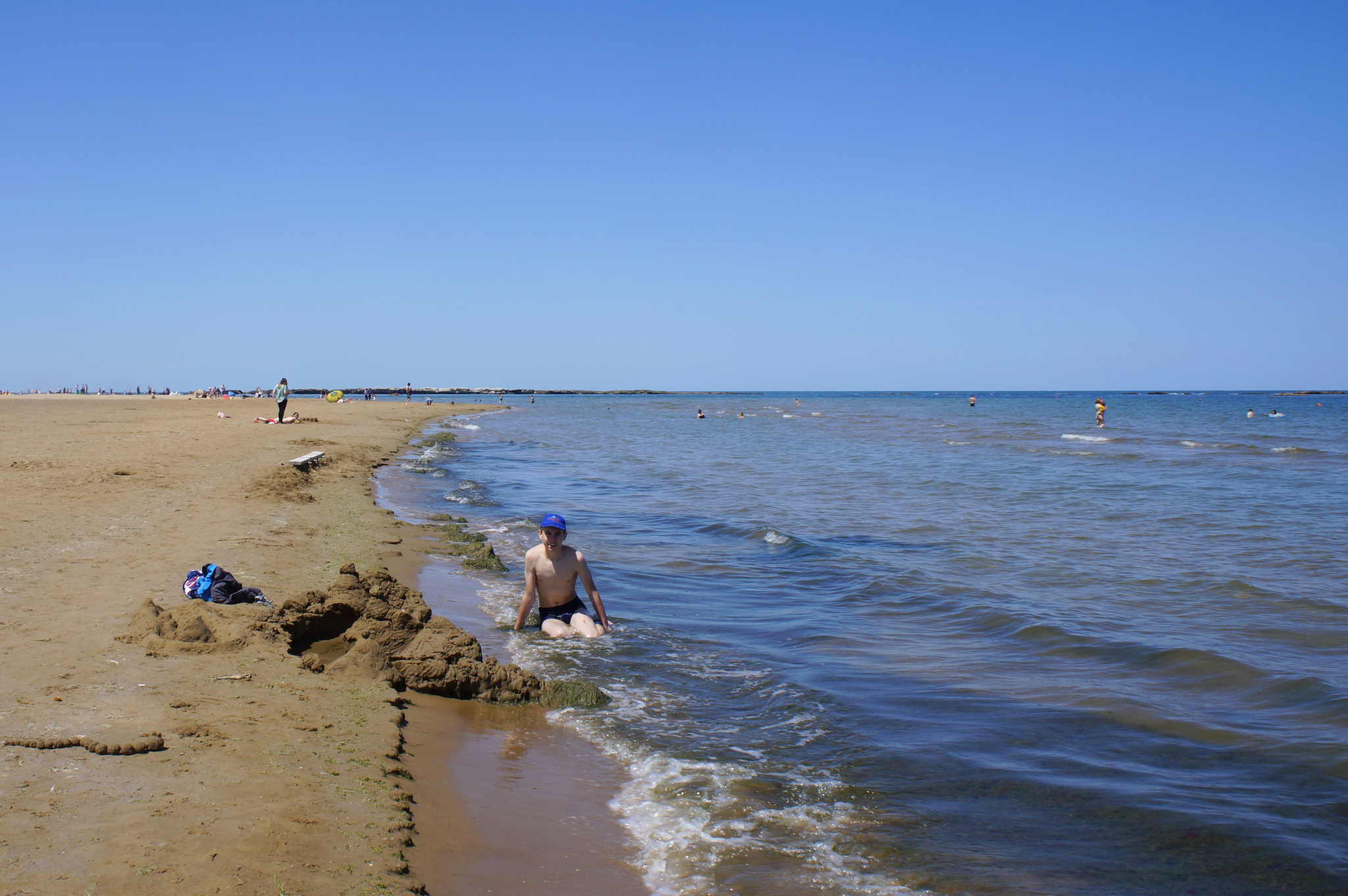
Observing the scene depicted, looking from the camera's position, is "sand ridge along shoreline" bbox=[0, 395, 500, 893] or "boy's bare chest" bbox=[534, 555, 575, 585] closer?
"sand ridge along shoreline" bbox=[0, 395, 500, 893]

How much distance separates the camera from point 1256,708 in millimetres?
5980

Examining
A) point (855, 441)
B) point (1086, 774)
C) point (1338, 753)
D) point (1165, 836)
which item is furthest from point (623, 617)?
point (855, 441)

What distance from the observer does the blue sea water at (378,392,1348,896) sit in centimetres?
399

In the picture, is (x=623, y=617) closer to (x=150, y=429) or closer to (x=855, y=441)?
(x=150, y=429)

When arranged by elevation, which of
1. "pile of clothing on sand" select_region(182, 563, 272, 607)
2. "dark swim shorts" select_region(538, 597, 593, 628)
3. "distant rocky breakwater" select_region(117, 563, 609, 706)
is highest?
"pile of clothing on sand" select_region(182, 563, 272, 607)

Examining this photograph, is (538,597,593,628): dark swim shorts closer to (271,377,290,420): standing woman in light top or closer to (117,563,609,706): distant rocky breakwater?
(117,563,609,706): distant rocky breakwater

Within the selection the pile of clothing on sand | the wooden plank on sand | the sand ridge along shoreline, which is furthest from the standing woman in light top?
the pile of clothing on sand

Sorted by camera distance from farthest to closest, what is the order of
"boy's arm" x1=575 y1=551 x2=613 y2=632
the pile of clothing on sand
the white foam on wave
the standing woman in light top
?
the standing woman in light top
"boy's arm" x1=575 y1=551 x2=613 y2=632
the pile of clothing on sand
the white foam on wave

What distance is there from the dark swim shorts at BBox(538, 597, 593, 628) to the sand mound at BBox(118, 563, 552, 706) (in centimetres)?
145

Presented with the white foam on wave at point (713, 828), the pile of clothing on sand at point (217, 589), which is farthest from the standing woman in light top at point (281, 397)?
the white foam on wave at point (713, 828)

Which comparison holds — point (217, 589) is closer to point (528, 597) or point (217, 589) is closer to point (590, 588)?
point (528, 597)

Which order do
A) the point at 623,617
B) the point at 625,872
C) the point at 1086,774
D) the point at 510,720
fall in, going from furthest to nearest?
the point at 623,617
the point at 510,720
the point at 1086,774
the point at 625,872

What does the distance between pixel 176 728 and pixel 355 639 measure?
73.4 inches

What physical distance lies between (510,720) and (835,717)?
7.18 feet
